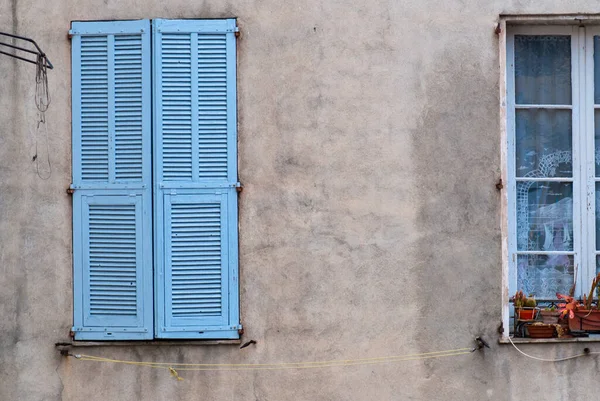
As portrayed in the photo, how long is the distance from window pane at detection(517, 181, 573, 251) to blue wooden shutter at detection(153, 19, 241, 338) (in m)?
1.87

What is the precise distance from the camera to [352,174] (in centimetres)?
694

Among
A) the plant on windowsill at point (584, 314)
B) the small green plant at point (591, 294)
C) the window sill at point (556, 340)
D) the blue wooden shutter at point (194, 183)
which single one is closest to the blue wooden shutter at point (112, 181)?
the blue wooden shutter at point (194, 183)

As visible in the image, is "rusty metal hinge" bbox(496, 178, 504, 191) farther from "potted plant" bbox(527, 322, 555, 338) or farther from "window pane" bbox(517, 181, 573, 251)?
"potted plant" bbox(527, 322, 555, 338)

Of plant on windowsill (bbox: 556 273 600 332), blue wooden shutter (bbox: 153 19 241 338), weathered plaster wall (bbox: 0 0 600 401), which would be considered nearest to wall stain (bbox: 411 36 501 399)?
weathered plaster wall (bbox: 0 0 600 401)

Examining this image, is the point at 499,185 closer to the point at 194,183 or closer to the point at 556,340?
the point at 556,340

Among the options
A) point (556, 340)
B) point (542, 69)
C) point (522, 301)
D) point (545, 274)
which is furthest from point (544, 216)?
point (542, 69)

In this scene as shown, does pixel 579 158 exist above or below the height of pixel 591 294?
above

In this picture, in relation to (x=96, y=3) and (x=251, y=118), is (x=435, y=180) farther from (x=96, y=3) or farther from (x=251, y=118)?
(x=96, y=3)

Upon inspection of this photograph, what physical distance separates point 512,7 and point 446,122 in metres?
0.84

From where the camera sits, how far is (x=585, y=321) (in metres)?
6.90

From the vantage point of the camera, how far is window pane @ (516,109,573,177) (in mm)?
7125

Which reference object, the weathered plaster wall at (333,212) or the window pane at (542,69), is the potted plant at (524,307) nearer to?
the weathered plaster wall at (333,212)

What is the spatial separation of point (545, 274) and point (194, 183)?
2340 millimetres

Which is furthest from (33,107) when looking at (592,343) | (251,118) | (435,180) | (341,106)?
(592,343)
